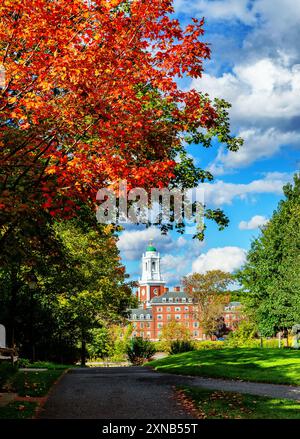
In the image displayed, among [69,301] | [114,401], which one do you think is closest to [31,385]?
[114,401]

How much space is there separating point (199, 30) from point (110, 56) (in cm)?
235

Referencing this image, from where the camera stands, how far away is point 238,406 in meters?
12.4

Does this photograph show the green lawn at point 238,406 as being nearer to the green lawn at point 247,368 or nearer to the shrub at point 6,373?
the green lawn at point 247,368

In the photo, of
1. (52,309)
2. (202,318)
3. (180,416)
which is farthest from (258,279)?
(202,318)

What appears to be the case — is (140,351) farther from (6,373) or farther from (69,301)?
(6,373)

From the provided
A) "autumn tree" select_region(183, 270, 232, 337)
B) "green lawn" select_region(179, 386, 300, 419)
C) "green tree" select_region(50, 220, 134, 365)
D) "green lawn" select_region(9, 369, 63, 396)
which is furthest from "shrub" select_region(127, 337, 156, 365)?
"autumn tree" select_region(183, 270, 232, 337)

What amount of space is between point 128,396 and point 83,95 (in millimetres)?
8415

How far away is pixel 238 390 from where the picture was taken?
16.3m

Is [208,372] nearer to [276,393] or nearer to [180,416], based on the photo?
[276,393]

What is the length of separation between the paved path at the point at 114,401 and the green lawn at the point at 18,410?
31 centimetres

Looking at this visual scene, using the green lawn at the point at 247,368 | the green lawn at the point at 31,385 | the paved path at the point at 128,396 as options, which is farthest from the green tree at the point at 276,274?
the green lawn at the point at 31,385

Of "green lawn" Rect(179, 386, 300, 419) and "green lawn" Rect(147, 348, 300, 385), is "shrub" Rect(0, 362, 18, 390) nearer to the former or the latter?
"green lawn" Rect(179, 386, 300, 419)

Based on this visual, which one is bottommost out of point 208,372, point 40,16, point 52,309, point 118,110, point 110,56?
point 208,372

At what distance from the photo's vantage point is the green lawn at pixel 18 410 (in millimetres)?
10891
